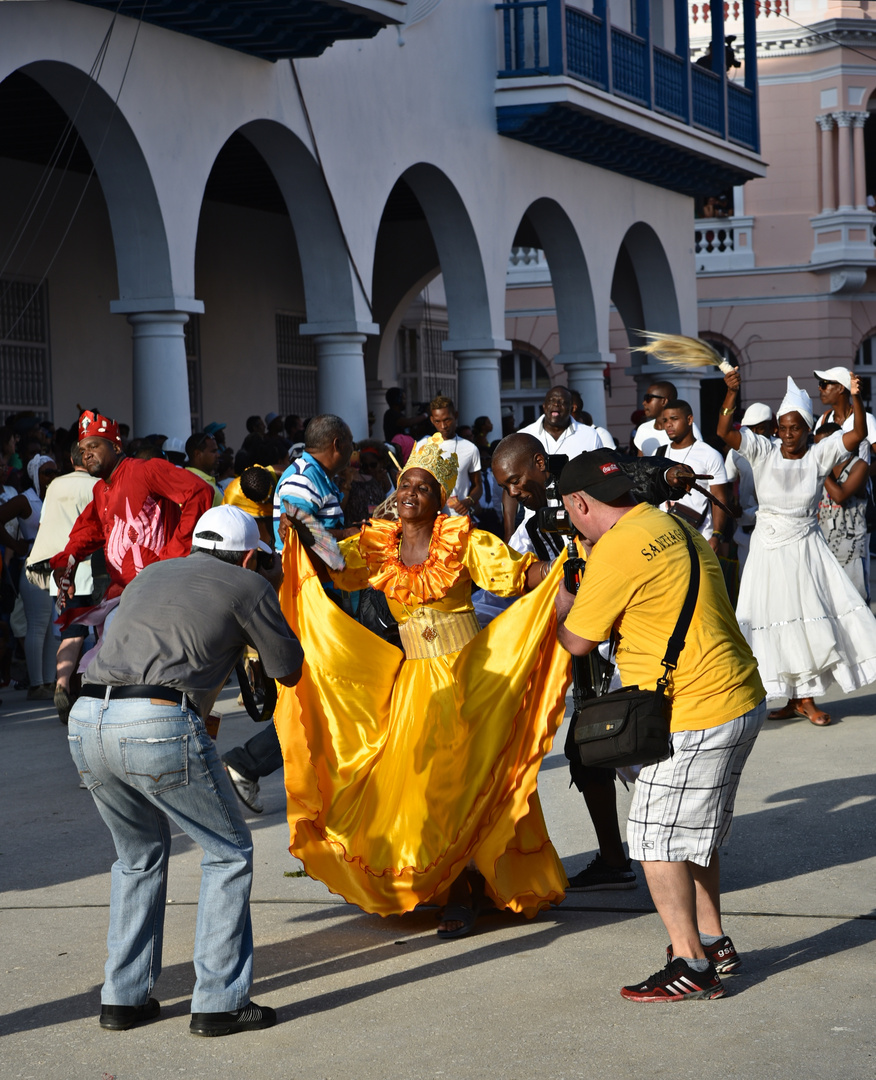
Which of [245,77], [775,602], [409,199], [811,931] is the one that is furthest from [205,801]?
[409,199]

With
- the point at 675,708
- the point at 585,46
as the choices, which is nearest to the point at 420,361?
the point at 585,46

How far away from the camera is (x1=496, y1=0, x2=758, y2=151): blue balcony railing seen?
53.2ft

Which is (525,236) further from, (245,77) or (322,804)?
(322,804)

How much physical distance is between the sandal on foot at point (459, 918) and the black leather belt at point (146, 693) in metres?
1.38

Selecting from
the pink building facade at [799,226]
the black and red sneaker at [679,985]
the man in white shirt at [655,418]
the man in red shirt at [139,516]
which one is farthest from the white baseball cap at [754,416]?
the pink building facade at [799,226]

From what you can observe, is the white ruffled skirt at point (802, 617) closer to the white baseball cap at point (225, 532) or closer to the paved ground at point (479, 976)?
the paved ground at point (479, 976)

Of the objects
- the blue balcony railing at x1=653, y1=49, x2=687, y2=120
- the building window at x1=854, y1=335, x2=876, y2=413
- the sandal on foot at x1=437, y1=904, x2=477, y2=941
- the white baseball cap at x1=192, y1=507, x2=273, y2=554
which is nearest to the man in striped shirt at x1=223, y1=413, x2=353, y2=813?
the sandal on foot at x1=437, y1=904, x2=477, y2=941

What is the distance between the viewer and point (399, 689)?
525 centimetres

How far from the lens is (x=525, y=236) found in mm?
21812

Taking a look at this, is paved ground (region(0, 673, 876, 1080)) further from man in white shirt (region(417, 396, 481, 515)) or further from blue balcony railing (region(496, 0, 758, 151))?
blue balcony railing (region(496, 0, 758, 151))

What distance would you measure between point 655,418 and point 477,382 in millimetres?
7752

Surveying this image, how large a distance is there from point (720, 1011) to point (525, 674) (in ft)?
4.54

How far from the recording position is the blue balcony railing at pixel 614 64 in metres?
16.2

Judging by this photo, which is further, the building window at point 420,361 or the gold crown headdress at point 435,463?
the building window at point 420,361
